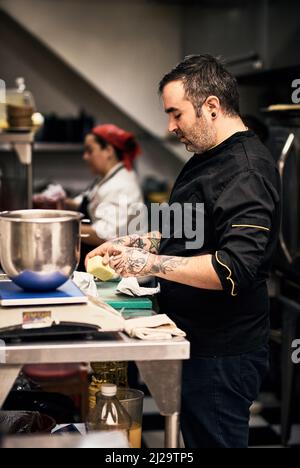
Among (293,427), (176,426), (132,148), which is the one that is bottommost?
(293,427)

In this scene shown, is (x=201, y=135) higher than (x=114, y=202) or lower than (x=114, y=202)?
higher

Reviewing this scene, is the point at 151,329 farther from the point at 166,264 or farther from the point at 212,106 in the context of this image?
the point at 212,106

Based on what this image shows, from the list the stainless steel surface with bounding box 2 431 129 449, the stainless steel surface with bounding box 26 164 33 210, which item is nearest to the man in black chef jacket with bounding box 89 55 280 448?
the stainless steel surface with bounding box 2 431 129 449

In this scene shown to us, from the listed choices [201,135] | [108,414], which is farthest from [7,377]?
[201,135]

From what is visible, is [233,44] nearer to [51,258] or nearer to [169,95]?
[169,95]

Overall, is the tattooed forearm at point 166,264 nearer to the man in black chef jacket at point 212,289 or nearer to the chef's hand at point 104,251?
the man in black chef jacket at point 212,289

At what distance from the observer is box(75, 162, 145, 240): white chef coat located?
13.3ft

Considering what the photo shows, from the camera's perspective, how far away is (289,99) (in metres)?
4.56

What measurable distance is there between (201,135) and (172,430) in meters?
0.87

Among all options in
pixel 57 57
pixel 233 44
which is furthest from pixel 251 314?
pixel 57 57

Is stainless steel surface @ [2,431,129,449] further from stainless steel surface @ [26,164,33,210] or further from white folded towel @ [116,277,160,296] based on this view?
stainless steel surface @ [26,164,33,210]

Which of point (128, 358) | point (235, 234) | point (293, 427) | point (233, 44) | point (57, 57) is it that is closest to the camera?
point (128, 358)

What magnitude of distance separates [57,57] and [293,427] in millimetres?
3872

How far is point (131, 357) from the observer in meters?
1.72
